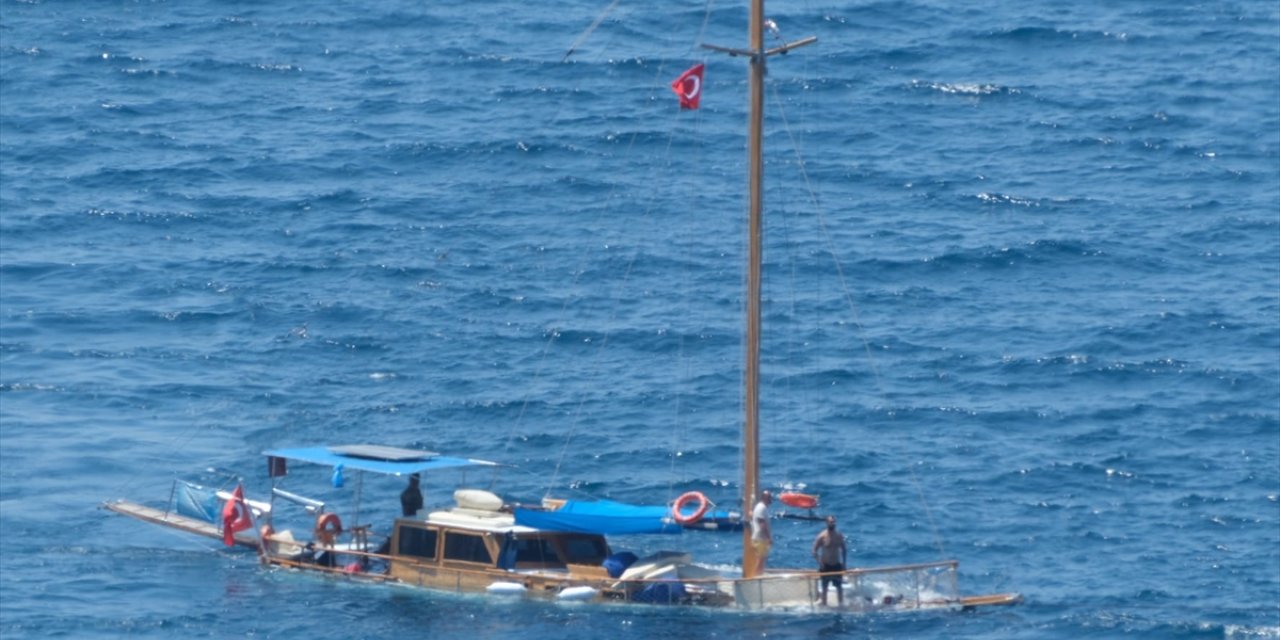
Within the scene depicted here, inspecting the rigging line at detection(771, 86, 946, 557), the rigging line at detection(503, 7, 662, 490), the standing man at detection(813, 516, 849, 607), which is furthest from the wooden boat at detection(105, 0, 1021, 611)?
the rigging line at detection(503, 7, 662, 490)

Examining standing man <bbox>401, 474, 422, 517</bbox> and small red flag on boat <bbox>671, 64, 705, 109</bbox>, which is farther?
standing man <bbox>401, 474, 422, 517</bbox>

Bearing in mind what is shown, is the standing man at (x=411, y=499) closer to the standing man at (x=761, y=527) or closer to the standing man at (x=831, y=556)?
the standing man at (x=761, y=527)

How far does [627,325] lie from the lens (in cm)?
7375

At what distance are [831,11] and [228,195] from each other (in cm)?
3051

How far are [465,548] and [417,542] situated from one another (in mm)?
1441

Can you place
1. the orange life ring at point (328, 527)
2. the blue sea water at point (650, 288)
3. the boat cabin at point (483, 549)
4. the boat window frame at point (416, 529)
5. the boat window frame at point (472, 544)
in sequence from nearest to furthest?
the boat cabin at point (483, 549) < the boat window frame at point (472, 544) < the boat window frame at point (416, 529) < the orange life ring at point (328, 527) < the blue sea water at point (650, 288)

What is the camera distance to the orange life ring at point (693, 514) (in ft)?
175

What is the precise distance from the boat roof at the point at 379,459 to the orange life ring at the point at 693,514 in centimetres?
539

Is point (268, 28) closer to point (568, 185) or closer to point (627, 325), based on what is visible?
point (568, 185)

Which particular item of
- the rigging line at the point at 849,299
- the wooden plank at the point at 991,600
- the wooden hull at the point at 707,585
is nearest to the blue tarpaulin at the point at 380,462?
the wooden hull at the point at 707,585

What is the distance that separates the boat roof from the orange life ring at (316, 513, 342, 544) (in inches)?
65.0

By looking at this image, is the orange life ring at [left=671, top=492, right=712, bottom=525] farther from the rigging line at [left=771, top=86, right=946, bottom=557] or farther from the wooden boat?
the rigging line at [left=771, top=86, right=946, bottom=557]

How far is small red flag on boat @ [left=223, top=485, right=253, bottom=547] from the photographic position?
58.6m

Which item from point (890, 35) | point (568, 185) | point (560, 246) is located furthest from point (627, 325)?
point (890, 35)
